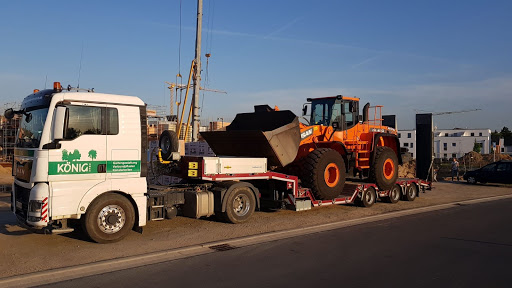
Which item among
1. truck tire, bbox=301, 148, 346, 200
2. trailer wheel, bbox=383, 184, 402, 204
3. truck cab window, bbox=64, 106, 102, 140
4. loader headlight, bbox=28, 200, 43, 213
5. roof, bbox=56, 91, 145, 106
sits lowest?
trailer wheel, bbox=383, 184, 402, 204

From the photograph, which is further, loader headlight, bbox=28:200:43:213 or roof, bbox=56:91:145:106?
roof, bbox=56:91:145:106

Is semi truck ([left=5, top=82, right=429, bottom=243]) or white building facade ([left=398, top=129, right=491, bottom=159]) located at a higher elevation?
white building facade ([left=398, top=129, right=491, bottom=159])

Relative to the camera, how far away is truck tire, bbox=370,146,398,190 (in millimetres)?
13820

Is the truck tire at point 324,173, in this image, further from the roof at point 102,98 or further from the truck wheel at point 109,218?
the truck wheel at point 109,218

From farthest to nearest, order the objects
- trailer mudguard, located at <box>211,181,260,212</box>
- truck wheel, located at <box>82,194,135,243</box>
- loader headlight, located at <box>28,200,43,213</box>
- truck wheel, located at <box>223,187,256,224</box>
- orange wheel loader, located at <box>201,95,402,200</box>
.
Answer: orange wheel loader, located at <box>201,95,402,200</box> → truck wheel, located at <box>223,187,256,224</box> → trailer mudguard, located at <box>211,181,260,212</box> → truck wheel, located at <box>82,194,135,243</box> → loader headlight, located at <box>28,200,43,213</box>

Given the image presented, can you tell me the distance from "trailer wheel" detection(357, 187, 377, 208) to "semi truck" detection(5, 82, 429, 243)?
5260mm

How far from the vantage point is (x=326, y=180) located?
12109 mm

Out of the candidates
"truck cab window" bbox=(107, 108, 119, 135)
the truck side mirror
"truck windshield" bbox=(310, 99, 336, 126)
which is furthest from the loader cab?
the truck side mirror

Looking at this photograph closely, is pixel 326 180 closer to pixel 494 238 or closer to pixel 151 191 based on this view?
pixel 494 238

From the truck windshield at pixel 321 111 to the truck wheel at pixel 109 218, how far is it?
731 cm

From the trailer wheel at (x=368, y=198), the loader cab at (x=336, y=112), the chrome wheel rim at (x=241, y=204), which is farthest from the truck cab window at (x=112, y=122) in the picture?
the trailer wheel at (x=368, y=198)

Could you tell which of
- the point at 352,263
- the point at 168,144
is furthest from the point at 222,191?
the point at 352,263

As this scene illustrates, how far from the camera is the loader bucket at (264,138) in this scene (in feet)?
36.0

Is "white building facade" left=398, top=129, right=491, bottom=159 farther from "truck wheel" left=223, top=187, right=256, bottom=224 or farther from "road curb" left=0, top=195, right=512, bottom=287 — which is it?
"road curb" left=0, top=195, right=512, bottom=287
